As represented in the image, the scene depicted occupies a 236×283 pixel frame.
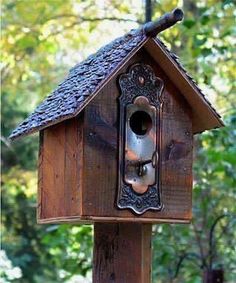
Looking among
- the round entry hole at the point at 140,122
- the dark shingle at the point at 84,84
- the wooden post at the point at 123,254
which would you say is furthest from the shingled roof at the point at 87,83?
the wooden post at the point at 123,254

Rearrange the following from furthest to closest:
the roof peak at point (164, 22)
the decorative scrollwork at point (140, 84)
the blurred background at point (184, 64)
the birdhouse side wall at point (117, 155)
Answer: the blurred background at point (184, 64) < the decorative scrollwork at point (140, 84) < the birdhouse side wall at point (117, 155) < the roof peak at point (164, 22)

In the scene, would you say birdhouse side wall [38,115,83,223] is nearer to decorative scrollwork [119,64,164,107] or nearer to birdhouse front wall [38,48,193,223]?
birdhouse front wall [38,48,193,223]

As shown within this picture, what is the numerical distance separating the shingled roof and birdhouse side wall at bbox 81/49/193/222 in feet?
0.13

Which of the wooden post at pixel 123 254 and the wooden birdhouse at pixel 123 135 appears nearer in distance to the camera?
the wooden birdhouse at pixel 123 135

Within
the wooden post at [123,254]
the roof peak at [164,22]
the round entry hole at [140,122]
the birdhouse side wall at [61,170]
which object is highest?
the roof peak at [164,22]

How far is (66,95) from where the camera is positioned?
2.08 meters

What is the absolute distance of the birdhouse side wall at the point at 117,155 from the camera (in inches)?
75.9

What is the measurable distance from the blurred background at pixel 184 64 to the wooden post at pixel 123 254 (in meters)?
0.66

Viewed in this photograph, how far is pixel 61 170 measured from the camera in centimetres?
206

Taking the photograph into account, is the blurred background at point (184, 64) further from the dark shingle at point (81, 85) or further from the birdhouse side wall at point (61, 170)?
the birdhouse side wall at point (61, 170)

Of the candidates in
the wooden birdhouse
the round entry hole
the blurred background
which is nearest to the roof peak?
the wooden birdhouse

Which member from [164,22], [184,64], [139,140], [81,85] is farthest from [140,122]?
[184,64]

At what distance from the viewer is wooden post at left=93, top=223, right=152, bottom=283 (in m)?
2.05

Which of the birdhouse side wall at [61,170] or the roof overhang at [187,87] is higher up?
the roof overhang at [187,87]
